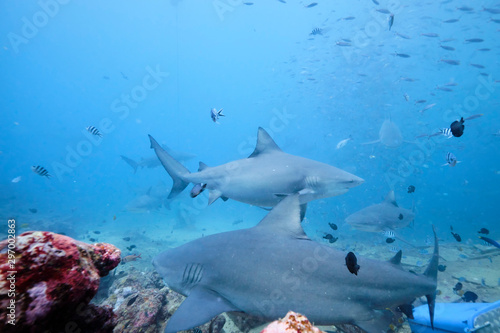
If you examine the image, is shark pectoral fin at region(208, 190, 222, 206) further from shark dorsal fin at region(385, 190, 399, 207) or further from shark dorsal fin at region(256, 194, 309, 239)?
shark dorsal fin at region(385, 190, 399, 207)

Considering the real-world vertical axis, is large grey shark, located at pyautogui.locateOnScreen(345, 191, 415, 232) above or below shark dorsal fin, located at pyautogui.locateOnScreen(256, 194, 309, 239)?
below

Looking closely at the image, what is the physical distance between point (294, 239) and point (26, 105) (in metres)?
273

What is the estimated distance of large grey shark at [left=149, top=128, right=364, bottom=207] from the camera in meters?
4.40

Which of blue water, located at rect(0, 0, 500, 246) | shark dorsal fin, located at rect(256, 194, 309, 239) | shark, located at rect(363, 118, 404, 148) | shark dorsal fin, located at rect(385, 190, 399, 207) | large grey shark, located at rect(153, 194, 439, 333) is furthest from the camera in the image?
blue water, located at rect(0, 0, 500, 246)

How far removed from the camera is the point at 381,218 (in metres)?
7.46

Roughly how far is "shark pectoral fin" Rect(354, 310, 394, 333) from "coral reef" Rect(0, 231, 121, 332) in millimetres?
2679

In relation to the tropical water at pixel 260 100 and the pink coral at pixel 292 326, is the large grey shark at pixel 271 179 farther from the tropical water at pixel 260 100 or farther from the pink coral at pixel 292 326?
the tropical water at pixel 260 100

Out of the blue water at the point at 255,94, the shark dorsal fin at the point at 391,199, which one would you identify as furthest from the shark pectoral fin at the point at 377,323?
the blue water at the point at 255,94

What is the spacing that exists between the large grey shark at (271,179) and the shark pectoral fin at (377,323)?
2.08 metres

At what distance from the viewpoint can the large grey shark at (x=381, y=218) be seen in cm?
745

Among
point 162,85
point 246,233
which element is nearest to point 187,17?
point 162,85

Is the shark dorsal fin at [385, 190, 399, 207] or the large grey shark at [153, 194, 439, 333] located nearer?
the large grey shark at [153, 194, 439, 333]

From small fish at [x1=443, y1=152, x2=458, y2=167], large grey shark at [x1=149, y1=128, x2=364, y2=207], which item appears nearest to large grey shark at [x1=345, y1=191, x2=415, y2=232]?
small fish at [x1=443, y1=152, x2=458, y2=167]

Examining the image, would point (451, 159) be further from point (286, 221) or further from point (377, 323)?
point (286, 221)
